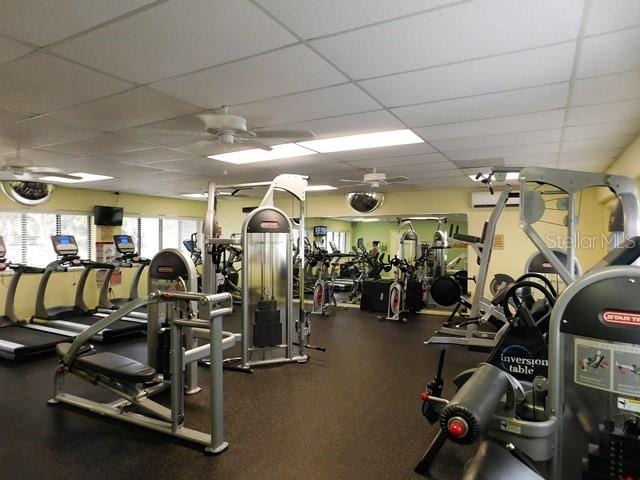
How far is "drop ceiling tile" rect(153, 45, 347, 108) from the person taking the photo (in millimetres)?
2025

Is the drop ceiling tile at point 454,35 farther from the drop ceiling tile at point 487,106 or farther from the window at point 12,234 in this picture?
the window at point 12,234

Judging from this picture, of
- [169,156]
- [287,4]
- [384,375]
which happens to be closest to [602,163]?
[384,375]

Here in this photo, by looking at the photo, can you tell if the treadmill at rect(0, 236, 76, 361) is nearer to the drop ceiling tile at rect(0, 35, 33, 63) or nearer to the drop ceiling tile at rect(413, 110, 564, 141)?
the drop ceiling tile at rect(0, 35, 33, 63)

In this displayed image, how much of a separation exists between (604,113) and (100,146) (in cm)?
447

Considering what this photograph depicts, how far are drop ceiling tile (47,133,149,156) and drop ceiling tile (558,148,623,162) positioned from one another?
15.1 ft

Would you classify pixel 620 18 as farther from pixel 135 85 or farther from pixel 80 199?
pixel 80 199

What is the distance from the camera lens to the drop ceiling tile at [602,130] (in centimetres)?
317

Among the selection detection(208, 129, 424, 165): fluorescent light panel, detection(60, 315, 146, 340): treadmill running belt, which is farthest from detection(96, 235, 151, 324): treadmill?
detection(208, 129, 424, 165): fluorescent light panel

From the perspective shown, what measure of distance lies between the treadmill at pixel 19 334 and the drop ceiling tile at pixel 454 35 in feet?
15.4

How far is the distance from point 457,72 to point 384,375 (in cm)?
297

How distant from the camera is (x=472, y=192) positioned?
707cm

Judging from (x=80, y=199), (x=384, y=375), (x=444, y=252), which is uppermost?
(x=80, y=199)

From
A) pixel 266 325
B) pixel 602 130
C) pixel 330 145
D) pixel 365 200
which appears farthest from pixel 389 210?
pixel 602 130

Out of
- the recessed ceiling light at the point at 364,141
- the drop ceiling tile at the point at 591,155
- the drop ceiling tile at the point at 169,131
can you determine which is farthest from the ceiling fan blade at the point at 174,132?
the drop ceiling tile at the point at 591,155
